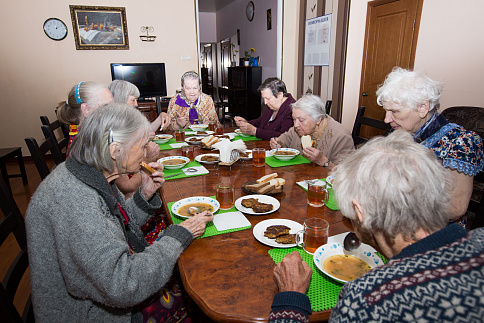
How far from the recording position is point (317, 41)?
17.0ft

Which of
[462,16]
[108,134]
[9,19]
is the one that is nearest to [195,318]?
[108,134]

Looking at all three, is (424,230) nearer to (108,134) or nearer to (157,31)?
(108,134)

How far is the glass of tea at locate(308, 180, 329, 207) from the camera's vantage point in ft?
4.58

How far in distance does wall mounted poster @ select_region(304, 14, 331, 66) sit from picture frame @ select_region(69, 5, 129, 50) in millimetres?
3331

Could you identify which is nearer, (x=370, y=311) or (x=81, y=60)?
(x=370, y=311)

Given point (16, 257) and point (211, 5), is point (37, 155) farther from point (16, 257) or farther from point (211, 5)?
point (211, 5)

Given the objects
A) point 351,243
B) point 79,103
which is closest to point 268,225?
point 351,243

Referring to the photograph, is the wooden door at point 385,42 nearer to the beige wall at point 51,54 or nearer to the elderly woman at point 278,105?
the elderly woman at point 278,105

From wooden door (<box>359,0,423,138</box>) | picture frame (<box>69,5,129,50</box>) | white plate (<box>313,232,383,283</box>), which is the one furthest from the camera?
picture frame (<box>69,5,129,50</box>)

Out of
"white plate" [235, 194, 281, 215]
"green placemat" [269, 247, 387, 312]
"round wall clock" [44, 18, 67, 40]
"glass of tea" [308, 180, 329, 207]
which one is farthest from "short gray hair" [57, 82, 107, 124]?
"round wall clock" [44, 18, 67, 40]

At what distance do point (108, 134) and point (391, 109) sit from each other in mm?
1497

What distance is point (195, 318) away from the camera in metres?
1.44

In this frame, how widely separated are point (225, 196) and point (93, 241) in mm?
633

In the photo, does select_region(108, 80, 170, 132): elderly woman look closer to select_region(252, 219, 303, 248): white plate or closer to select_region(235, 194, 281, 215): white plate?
select_region(235, 194, 281, 215): white plate
